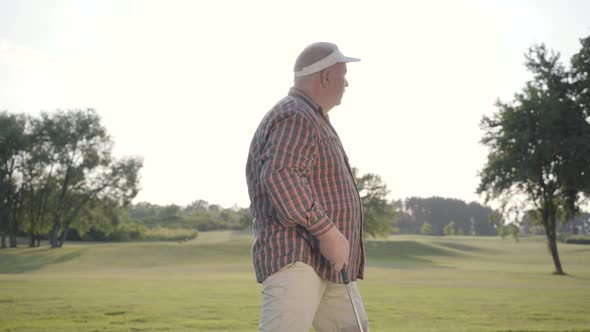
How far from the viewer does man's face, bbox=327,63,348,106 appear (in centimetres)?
371

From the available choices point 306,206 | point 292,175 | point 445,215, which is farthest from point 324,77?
point 445,215

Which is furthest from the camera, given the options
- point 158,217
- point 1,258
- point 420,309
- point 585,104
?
point 158,217

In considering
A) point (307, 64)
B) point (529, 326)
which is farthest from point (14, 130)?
point (307, 64)

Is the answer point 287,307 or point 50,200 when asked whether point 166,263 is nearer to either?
point 50,200

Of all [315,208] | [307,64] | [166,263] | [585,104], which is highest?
[585,104]

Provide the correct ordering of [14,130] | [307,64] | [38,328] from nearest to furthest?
[307,64] < [38,328] < [14,130]

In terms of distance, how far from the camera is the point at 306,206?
10.6 feet

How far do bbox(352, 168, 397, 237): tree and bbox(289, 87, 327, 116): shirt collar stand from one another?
54867 millimetres

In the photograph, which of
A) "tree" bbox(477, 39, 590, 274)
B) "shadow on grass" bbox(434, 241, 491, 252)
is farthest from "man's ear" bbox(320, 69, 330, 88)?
"shadow on grass" bbox(434, 241, 491, 252)

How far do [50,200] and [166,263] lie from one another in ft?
56.3

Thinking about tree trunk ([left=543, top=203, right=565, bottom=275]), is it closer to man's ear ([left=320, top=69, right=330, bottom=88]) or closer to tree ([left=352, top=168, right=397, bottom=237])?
tree ([left=352, top=168, right=397, bottom=237])

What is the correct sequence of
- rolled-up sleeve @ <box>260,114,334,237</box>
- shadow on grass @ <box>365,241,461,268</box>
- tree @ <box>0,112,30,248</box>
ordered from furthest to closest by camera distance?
shadow on grass @ <box>365,241,461,268</box>, tree @ <box>0,112,30,248</box>, rolled-up sleeve @ <box>260,114,334,237</box>

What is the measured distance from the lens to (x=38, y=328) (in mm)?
9602

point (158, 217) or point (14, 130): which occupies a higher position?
point (14, 130)
